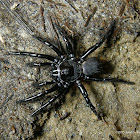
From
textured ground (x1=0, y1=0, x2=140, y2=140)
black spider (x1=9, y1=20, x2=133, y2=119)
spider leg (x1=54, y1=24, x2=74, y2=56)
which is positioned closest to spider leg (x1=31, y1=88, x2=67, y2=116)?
black spider (x1=9, y1=20, x2=133, y2=119)

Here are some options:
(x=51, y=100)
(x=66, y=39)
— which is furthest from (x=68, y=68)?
(x=51, y=100)

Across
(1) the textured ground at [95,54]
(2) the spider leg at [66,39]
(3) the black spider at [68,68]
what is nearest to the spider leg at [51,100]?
(3) the black spider at [68,68]

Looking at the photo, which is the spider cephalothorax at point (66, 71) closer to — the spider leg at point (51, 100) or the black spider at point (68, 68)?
the black spider at point (68, 68)

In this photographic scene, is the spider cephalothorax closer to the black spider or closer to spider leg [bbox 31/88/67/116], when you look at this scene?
the black spider

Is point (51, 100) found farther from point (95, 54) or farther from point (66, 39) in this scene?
point (95, 54)

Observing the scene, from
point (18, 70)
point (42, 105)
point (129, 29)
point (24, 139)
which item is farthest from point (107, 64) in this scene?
point (24, 139)
